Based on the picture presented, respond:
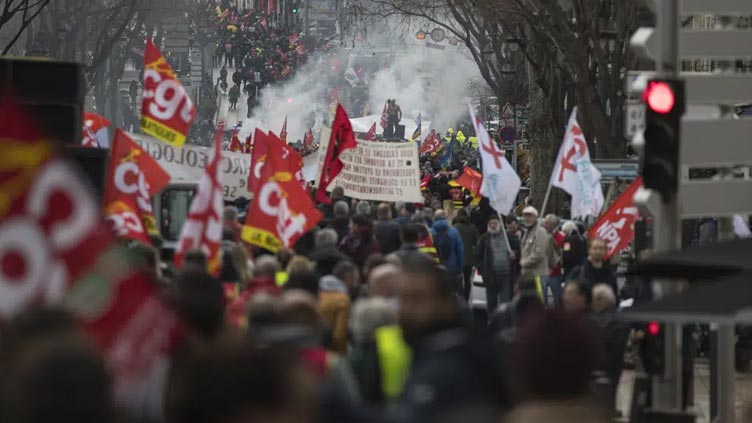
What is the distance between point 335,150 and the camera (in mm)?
21828

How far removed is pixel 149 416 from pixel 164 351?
0.29 m

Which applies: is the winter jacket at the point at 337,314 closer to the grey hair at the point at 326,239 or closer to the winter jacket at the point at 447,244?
the grey hair at the point at 326,239

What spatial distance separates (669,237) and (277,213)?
2.98 m

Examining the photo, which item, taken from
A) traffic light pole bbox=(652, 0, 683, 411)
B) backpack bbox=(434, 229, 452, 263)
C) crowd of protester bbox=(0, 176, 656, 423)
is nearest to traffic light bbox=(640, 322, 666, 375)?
traffic light pole bbox=(652, 0, 683, 411)

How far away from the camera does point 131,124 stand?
93438mm

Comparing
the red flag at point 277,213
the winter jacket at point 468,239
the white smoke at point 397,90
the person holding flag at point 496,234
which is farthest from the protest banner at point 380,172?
the white smoke at point 397,90

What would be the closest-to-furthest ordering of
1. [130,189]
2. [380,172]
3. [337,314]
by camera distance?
[337,314]
[130,189]
[380,172]

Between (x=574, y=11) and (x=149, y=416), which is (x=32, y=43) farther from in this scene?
(x=149, y=416)

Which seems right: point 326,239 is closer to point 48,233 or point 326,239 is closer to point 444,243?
point 444,243

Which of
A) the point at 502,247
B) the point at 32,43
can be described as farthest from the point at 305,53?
the point at 502,247

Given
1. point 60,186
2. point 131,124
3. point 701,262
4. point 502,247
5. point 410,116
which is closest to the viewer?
point 60,186

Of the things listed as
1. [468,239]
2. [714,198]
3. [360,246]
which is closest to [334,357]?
[714,198]

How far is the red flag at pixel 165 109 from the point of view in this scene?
16.1m

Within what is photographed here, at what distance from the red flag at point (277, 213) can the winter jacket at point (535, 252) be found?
450cm
